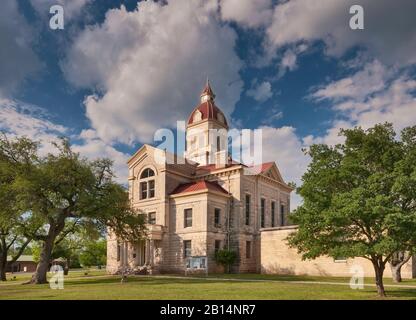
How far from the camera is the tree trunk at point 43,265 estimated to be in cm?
3108

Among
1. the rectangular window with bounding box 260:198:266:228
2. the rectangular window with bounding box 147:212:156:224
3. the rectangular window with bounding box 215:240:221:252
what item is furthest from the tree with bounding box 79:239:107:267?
the rectangular window with bounding box 215:240:221:252

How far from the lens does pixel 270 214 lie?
159 ft

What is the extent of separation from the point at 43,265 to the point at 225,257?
16.4 metres

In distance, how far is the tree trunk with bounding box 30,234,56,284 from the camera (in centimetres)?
3108

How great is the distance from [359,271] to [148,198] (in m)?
22.3

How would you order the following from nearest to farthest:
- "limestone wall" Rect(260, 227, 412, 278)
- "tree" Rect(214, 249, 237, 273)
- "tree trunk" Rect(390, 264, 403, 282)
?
1. "tree trunk" Rect(390, 264, 403, 282)
2. "limestone wall" Rect(260, 227, 412, 278)
3. "tree" Rect(214, 249, 237, 273)

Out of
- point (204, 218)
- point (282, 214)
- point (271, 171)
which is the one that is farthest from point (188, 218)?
point (282, 214)

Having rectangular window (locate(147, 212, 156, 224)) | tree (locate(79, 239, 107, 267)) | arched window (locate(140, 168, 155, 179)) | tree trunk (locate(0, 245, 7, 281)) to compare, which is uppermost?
arched window (locate(140, 168, 155, 179))

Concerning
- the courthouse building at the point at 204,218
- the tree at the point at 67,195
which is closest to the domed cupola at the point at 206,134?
the courthouse building at the point at 204,218

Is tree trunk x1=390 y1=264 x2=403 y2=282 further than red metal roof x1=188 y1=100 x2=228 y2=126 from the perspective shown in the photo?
No

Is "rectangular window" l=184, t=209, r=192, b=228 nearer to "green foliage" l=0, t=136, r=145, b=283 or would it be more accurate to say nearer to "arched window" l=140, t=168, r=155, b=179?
"arched window" l=140, t=168, r=155, b=179

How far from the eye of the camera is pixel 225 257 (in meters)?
40.6
